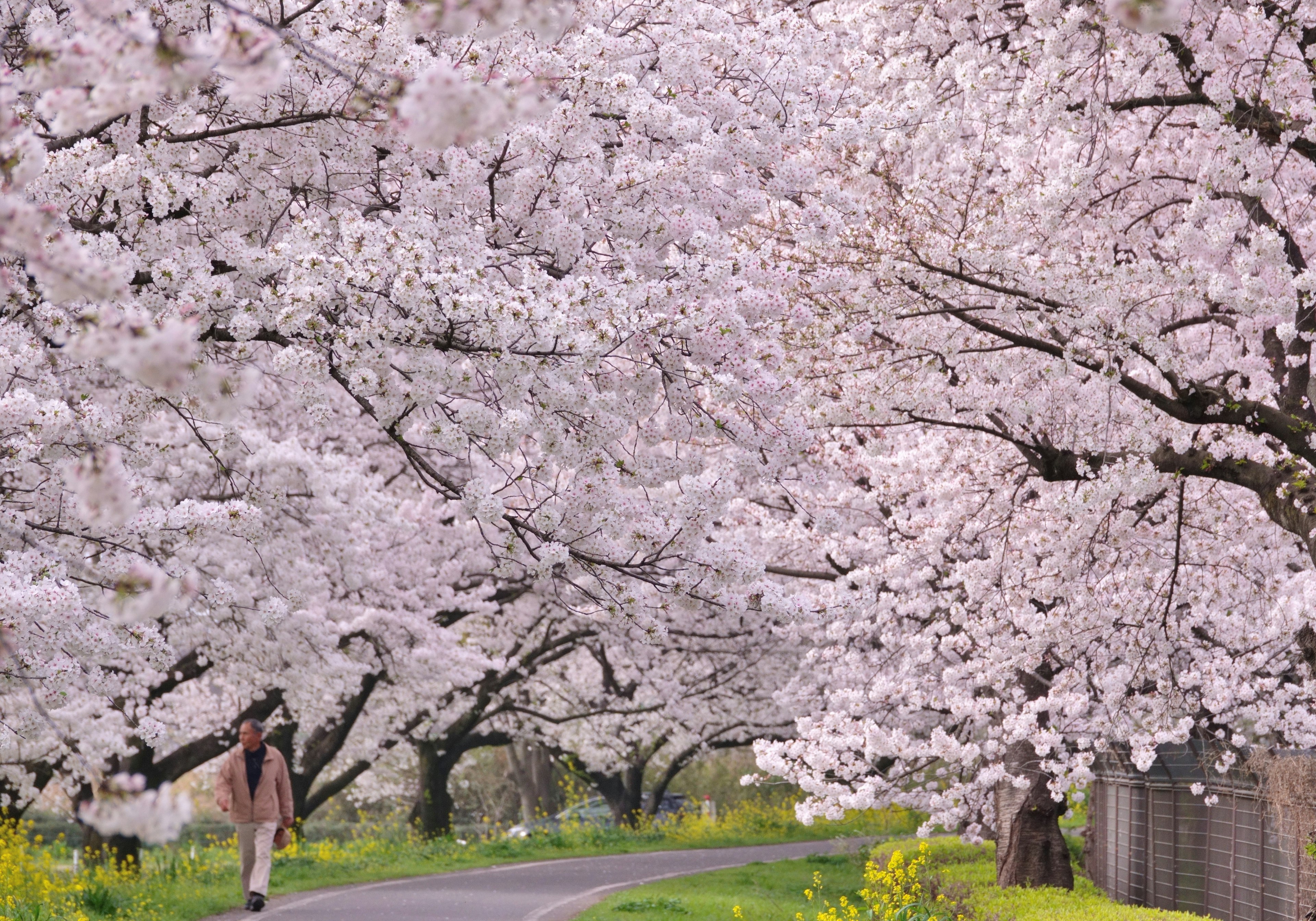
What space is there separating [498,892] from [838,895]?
4544 mm

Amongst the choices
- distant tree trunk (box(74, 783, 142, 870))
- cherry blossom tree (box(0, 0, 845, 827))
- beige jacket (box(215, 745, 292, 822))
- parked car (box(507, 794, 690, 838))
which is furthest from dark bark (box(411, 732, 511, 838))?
cherry blossom tree (box(0, 0, 845, 827))

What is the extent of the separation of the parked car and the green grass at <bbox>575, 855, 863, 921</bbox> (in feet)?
18.8

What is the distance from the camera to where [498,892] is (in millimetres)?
16344

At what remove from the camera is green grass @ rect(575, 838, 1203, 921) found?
11.7m

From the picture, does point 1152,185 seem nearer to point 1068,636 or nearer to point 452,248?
point 1068,636

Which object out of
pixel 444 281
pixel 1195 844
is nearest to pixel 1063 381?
pixel 1195 844

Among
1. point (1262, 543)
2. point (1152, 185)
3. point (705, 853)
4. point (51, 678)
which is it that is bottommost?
point (705, 853)

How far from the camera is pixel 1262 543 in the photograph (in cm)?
1233

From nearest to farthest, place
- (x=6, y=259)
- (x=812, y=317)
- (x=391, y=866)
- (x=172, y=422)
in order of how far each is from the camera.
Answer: (x=6, y=259), (x=812, y=317), (x=172, y=422), (x=391, y=866)

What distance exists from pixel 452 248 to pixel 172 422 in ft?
24.6

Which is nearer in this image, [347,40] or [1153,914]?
[347,40]

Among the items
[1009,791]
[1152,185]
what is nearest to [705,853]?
[1009,791]

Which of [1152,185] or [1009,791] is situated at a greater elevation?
[1152,185]

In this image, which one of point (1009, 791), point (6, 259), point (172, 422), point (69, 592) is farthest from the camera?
point (1009, 791)
